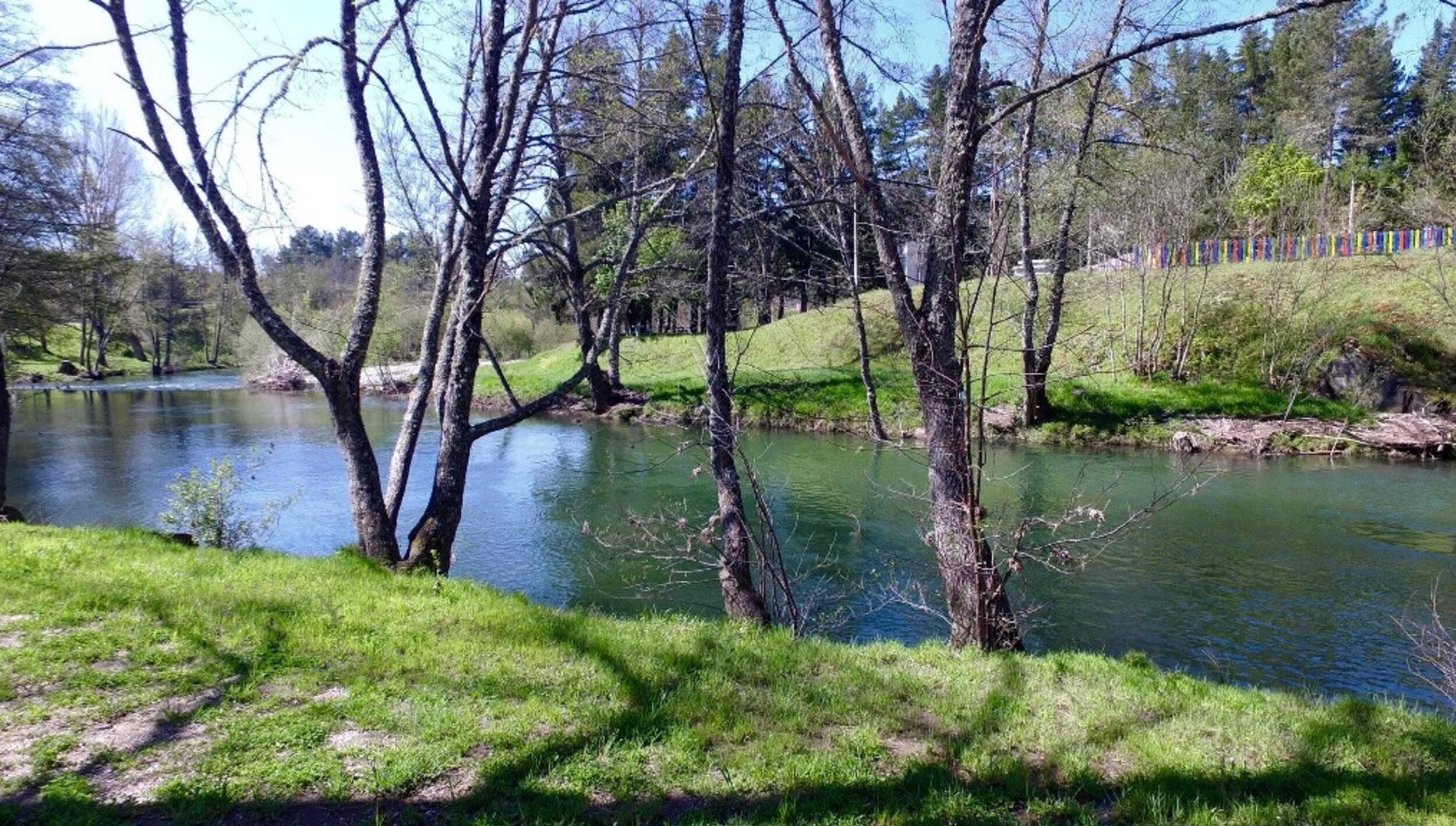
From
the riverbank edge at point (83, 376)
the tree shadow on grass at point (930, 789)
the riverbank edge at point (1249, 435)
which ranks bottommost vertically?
the riverbank edge at point (1249, 435)

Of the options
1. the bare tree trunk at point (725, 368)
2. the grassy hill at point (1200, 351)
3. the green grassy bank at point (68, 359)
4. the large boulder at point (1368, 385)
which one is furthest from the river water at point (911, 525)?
the green grassy bank at point (68, 359)

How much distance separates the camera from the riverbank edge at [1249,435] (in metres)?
17.4

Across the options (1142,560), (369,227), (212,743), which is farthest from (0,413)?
(1142,560)

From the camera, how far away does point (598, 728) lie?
369 centimetres

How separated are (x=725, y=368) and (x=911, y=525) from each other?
Answer: 632 cm

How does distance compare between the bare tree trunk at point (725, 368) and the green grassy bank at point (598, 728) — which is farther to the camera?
the bare tree trunk at point (725, 368)

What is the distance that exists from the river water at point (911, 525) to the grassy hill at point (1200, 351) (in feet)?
7.55

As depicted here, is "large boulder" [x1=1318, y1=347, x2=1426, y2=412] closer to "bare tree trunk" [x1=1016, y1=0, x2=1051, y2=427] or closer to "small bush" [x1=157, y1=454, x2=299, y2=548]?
"bare tree trunk" [x1=1016, y1=0, x2=1051, y2=427]

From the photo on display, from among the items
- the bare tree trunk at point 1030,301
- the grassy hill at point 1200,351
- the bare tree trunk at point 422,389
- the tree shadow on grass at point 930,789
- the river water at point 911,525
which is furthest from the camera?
the grassy hill at point 1200,351

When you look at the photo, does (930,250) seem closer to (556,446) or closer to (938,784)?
(938,784)

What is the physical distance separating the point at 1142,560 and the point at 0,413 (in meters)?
14.3

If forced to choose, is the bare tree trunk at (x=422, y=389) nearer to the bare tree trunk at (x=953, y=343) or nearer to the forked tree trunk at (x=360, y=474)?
the forked tree trunk at (x=360, y=474)

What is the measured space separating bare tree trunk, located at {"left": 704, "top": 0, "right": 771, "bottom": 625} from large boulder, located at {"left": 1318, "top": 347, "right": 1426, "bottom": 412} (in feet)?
64.5

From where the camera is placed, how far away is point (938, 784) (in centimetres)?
335
